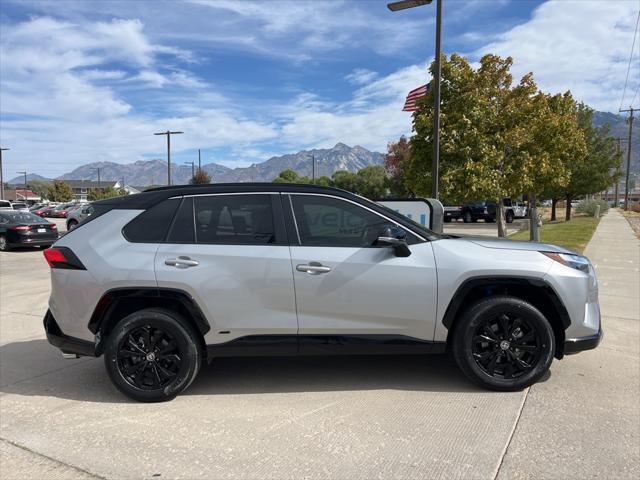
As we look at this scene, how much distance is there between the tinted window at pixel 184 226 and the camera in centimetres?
396

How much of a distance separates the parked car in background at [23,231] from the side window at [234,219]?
15.0 meters

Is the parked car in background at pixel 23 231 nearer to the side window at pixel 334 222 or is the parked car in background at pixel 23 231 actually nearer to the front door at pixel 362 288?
the side window at pixel 334 222

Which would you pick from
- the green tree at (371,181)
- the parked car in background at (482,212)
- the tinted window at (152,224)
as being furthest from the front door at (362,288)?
the green tree at (371,181)

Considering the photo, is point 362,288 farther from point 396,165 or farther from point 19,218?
point 396,165

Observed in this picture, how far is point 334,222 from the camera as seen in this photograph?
404 cm

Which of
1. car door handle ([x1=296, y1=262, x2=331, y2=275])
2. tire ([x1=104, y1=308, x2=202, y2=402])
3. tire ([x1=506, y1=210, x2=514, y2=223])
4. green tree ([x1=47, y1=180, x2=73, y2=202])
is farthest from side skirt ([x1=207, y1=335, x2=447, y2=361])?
green tree ([x1=47, y1=180, x2=73, y2=202])

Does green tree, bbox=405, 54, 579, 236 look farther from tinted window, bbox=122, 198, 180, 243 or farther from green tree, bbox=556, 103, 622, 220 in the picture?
green tree, bbox=556, 103, 622, 220

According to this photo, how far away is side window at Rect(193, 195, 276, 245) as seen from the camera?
156 inches

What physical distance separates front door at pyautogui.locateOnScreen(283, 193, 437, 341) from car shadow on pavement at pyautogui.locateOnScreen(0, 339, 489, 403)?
0.58 metres

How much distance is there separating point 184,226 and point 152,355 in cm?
104

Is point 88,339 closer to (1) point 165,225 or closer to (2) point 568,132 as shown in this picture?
(1) point 165,225

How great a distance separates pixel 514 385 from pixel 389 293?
1.26 metres

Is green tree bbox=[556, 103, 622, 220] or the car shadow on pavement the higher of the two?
green tree bbox=[556, 103, 622, 220]

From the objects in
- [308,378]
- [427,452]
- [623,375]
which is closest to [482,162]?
[623,375]
